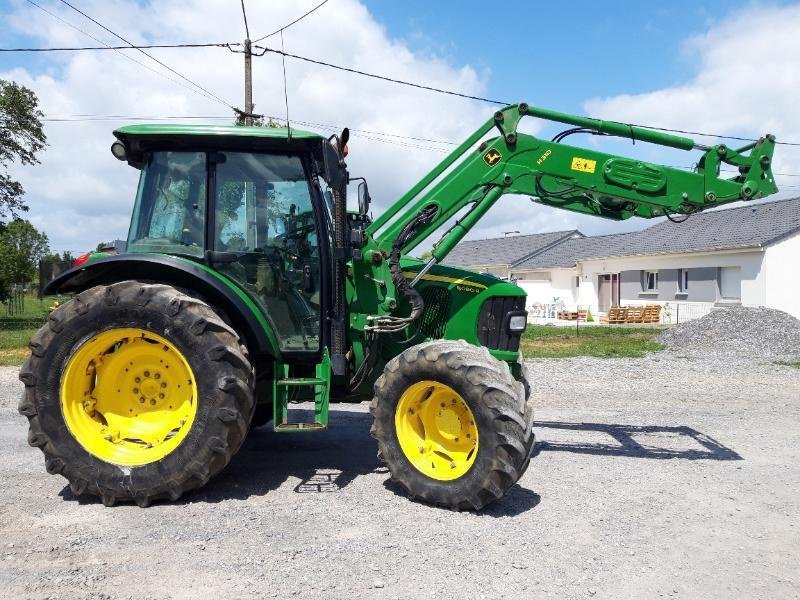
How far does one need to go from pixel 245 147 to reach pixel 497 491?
10.1ft

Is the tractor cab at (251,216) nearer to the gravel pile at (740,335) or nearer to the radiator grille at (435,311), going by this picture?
the radiator grille at (435,311)

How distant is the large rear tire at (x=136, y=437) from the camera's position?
4.29 metres

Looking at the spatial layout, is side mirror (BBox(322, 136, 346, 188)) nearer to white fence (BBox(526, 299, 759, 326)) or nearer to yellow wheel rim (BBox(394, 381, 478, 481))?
yellow wheel rim (BBox(394, 381, 478, 481))

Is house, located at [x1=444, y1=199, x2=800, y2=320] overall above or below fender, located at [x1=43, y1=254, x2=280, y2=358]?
above

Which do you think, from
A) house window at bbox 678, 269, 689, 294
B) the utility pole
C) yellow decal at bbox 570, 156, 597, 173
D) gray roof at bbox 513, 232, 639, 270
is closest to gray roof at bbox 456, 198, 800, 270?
gray roof at bbox 513, 232, 639, 270

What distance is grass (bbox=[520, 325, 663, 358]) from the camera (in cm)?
1455

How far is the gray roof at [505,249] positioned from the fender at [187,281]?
32778mm

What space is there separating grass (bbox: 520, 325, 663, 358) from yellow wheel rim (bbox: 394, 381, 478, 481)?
9412mm

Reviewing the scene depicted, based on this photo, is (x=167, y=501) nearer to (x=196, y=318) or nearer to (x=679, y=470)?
(x=196, y=318)

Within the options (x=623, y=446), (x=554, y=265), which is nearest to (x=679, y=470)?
(x=623, y=446)

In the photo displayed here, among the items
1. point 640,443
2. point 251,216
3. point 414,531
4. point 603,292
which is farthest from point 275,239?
point 603,292

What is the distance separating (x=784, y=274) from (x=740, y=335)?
8.49 metres

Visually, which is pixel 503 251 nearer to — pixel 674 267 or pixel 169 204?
pixel 674 267

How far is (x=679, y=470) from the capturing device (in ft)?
17.7
